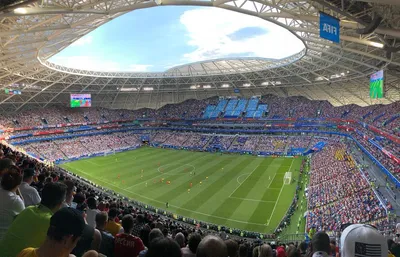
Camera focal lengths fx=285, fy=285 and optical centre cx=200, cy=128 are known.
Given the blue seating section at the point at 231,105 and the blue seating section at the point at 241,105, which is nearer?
the blue seating section at the point at 241,105

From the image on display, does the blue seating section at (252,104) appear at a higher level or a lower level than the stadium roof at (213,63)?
lower

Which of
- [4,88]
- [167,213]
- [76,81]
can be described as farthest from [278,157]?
[4,88]

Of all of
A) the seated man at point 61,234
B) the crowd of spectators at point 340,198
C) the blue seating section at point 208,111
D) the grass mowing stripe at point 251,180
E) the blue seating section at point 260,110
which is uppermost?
the seated man at point 61,234

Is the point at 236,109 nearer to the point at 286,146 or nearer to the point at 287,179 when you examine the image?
the point at 286,146

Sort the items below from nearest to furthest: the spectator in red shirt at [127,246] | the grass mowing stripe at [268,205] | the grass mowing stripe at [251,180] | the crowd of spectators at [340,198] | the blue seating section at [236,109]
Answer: the spectator in red shirt at [127,246] < the crowd of spectators at [340,198] < the grass mowing stripe at [268,205] < the grass mowing stripe at [251,180] < the blue seating section at [236,109]

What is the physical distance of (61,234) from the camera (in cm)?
282

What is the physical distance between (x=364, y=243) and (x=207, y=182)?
36.3 metres

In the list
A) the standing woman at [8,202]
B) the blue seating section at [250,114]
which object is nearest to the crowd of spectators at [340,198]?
the standing woman at [8,202]

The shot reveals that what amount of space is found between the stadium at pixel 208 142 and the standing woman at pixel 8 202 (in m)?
0.02

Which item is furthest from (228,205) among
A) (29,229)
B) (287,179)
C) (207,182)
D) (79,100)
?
(79,100)

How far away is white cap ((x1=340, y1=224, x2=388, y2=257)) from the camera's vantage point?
2.79 meters

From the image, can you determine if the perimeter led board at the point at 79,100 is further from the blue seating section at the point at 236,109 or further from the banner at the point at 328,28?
the banner at the point at 328,28

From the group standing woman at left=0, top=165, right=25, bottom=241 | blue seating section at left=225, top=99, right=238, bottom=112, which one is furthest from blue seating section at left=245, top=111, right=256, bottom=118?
standing woman at left=0, top=165, right=25, bottom=241

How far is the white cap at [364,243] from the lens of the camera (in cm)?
279
